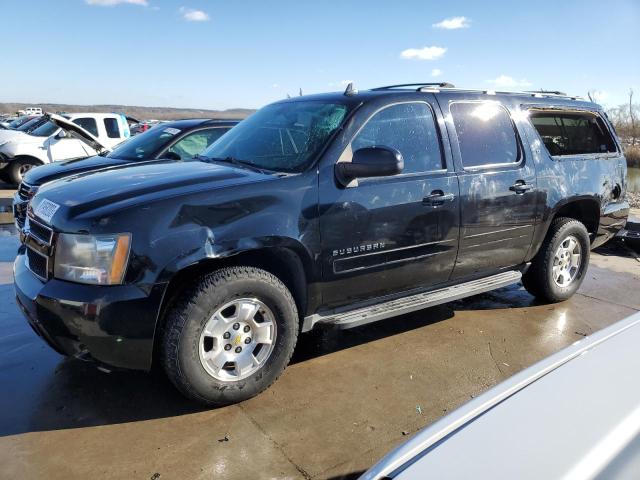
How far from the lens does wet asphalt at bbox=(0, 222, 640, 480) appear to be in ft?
8.88

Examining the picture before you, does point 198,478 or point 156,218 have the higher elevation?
point 156,218

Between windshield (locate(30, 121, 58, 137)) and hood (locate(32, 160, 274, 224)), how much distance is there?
1040 centimetres

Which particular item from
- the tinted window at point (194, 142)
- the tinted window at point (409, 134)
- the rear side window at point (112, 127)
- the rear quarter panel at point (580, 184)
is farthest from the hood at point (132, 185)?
the rear side window at point (112, 127)

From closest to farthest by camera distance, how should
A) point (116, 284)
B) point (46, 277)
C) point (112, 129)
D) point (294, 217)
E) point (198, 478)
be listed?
1. point (198, 478)
2. point (116, 284)
3. point (46, 277)
4. point (294, 217)
5. point (112, 129)

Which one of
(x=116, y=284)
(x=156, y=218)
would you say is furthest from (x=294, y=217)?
(x=116, y=284)

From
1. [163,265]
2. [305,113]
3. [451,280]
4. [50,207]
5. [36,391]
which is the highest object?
[305,113]

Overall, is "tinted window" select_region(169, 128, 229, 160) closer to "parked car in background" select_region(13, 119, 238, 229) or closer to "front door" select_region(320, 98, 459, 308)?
"parked car in background" select_region(13, 119, 238, 229)

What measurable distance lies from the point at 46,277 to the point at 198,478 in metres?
1.42

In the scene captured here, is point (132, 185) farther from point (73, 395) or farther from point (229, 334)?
point (73, 395)

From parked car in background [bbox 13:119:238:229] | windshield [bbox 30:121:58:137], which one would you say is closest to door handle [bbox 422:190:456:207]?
parked car in background [bbox 13:119:238:229]

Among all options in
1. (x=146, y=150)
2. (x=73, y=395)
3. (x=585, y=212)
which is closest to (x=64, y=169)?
(x=146, y=150)

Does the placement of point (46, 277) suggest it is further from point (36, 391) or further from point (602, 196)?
point (602, 196)

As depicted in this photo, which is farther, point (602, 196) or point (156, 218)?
point (602, 196)

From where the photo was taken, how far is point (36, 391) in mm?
3316
